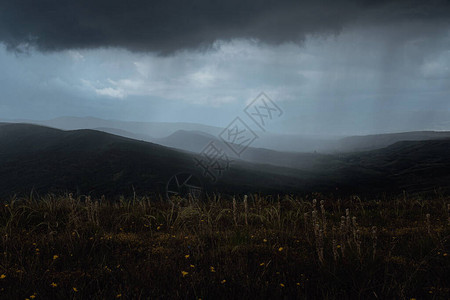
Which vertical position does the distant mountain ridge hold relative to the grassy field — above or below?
below

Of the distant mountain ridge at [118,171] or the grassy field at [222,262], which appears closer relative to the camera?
the grassy field at [222,262]

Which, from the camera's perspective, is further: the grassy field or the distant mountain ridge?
the distant mountain ridge

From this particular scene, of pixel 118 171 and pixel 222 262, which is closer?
pixel 222 262

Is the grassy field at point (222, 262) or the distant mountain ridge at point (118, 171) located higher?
the grassy field at point (222, 262)

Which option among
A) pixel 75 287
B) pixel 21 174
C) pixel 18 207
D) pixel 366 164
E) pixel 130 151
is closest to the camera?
pixel 75 287

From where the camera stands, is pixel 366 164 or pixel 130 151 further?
pixel 366 164

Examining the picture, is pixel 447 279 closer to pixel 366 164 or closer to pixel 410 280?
pixel 410 280

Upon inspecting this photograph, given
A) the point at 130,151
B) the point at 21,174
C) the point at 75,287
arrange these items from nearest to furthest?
the point at 75,287
the point at 21,174
the point at 130,151

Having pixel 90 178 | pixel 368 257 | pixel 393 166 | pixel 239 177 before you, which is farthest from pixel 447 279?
pixel 393 166

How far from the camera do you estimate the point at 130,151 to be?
52.8m

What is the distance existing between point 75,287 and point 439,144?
418 ft

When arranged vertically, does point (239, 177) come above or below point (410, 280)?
below

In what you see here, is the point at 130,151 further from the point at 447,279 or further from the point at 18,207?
the point at 447,279

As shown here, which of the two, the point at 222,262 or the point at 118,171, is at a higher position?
the point at 222,262
